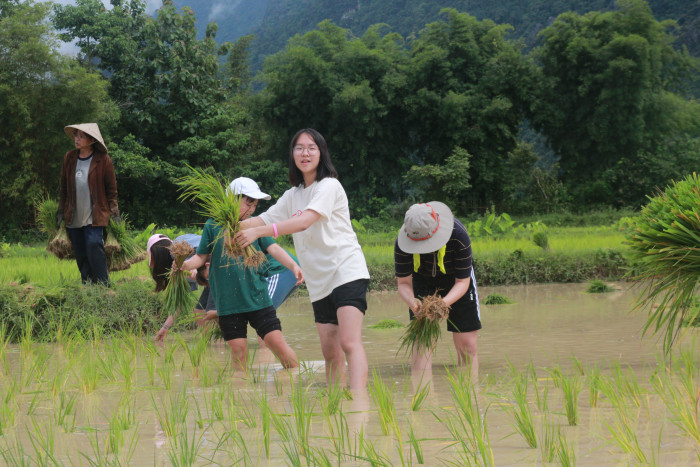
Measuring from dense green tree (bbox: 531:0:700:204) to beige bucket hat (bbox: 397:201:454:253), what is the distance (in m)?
19.6

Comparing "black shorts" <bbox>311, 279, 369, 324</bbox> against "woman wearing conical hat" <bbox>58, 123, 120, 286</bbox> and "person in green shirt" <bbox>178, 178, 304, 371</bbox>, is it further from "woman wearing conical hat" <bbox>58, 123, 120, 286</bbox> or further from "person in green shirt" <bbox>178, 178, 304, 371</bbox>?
"woman wearing conical hat" <bbox>58, 123, 120, 286</bbox>

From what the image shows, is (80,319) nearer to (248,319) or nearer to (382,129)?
(248,319)

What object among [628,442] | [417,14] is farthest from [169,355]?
[417,14]

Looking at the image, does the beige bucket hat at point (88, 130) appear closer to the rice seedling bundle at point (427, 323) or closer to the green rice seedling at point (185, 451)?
the rice seedling bundle at point (427, 323)

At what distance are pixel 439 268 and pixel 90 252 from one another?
3751 millimetres

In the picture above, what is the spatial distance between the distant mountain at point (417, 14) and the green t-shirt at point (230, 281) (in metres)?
22.9

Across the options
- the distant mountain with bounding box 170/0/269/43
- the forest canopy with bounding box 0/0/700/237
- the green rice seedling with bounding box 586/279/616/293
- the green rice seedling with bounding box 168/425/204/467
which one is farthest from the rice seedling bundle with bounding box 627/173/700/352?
the distant mountain with bounding box 170/0/269/43

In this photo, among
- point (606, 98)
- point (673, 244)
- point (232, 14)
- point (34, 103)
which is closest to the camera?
point (673, 244)

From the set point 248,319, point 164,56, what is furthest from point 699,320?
point 164,56

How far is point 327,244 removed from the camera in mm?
3934

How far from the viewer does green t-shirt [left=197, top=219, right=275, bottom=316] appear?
4.50 m

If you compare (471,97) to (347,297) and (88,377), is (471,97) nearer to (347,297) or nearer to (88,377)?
(347,297)

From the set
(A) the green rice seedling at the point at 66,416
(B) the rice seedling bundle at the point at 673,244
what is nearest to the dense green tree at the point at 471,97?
(B) the rice seedling bundle at the point at 673,244

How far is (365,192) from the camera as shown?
24641 millimetres
